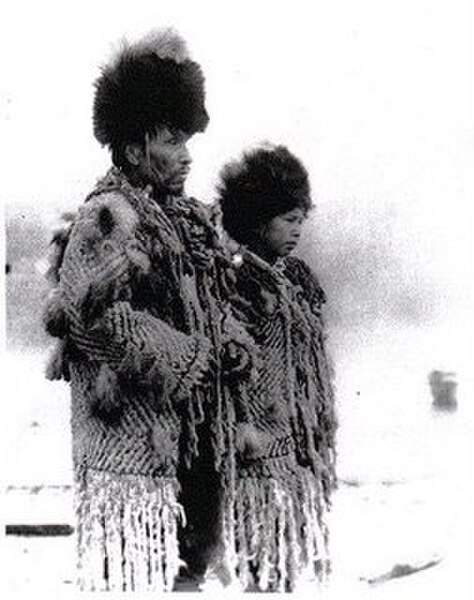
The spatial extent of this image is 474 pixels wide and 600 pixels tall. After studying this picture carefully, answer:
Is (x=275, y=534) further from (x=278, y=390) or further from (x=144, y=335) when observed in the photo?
(x=144, y=335)

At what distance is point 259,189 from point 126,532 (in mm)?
811

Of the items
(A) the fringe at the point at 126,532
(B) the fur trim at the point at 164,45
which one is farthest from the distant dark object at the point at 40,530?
(B) the fur trim at the point at 164,45

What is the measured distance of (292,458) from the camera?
262 cm

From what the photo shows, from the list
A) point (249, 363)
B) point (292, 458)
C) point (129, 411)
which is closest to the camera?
point (129, 411)

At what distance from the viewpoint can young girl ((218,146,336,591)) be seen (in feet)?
8.32

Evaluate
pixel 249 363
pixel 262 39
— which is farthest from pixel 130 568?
pixel 262 39

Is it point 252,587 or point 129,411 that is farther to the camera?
point 252,587

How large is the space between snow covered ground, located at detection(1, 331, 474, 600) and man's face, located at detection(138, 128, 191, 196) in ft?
1.56

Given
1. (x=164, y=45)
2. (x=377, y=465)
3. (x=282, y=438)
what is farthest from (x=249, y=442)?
(x=164, y=45)

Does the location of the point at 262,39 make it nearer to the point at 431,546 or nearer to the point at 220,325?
the point at 220,325

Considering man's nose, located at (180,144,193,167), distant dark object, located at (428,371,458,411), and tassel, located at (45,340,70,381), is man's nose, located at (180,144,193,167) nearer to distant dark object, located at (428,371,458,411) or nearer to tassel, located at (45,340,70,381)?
tassel, located at (45,340,70,381)

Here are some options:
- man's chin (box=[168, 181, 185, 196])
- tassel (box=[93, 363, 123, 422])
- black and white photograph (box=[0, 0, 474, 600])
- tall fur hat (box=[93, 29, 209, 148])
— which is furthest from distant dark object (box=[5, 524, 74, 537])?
tall fur hat (box=[93, 29, 209, 148])

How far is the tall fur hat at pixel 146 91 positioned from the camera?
2377 mm

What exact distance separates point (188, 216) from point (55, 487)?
2.19 feet
